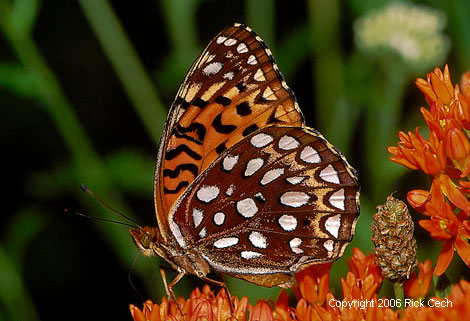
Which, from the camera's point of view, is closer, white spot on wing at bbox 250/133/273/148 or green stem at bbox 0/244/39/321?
white spot on wing at bbox 250/133/273/148

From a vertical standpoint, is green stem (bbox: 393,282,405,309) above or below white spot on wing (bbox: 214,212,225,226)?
below

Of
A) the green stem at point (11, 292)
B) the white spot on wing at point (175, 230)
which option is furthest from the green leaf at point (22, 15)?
the white spot on wing at point (175, 230)

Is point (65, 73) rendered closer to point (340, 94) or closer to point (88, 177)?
point (88, 177)

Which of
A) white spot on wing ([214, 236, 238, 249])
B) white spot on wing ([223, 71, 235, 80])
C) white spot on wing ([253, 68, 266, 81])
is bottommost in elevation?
white spot on wing ([214, 236, 238, 249])

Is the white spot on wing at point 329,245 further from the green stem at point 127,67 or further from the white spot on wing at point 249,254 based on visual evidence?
the green stem at point 127,67

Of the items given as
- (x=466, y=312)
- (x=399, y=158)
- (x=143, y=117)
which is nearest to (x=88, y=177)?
(x=143, y=117)

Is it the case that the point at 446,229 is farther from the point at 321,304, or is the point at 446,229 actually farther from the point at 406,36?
the point at 406,36

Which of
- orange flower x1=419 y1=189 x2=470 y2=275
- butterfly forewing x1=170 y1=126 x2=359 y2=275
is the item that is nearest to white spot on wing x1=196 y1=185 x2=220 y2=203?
butterfly forewing x1=170 y1=126 x2=359 y2=275

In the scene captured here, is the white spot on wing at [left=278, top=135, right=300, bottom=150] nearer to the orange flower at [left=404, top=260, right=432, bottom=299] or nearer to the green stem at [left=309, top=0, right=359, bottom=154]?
the orange flower at [left=404, top=260, right=432, bottom=299]
